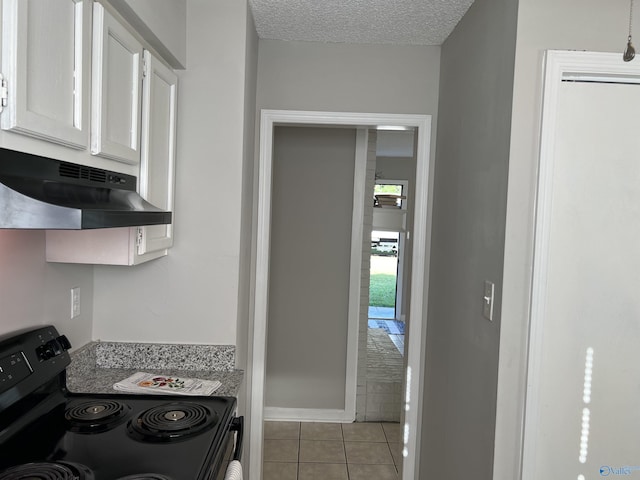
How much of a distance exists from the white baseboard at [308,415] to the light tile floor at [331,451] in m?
0.05

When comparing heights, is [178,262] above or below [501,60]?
below

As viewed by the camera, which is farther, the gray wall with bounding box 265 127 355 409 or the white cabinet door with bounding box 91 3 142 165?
the gray wall with bounding box 265 127 355 409

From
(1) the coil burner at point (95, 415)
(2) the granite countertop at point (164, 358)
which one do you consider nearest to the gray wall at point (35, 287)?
(2) the granite countertop at point (164, 358)

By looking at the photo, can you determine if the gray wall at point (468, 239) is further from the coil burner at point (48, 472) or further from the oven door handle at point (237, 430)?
Result: the coil burner at point (48, 472)

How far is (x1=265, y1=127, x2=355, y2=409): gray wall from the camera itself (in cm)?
395

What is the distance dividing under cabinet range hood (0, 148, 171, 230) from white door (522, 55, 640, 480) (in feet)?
4.40

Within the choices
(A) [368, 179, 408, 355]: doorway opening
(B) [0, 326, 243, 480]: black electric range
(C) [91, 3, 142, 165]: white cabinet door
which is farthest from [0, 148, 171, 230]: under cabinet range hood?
(A) [368, 179, 408, 355]: doorway opening

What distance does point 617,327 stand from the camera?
5.91 ft

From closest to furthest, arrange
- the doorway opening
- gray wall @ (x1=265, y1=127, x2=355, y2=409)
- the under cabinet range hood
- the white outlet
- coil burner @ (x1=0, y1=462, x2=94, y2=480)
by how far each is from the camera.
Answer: the under cabinet range hood, coil burner @ (x1=0, y1=462, x2=94, y2=480), the white outlet, gray wall @ (x1=265, y1=127, x2=355, y2=409), the doorway opening

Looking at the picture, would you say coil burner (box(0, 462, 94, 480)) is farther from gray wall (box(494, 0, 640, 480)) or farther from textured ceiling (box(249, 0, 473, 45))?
textured ceiling (box(249, 0, 473, 45))

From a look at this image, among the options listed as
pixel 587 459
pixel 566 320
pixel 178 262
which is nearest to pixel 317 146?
pixel 178 262

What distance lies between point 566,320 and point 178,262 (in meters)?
1.56

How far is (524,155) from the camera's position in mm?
1758

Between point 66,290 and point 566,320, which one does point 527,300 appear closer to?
point 566,320
